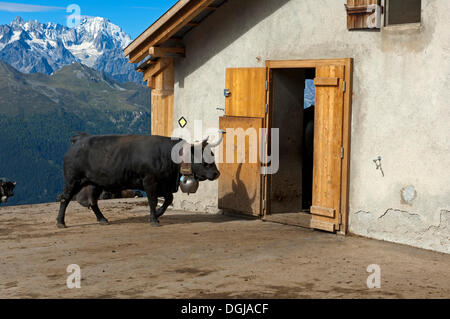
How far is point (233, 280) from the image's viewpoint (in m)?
7.57

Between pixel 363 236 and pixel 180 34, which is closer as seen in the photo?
→ pixel 363 236

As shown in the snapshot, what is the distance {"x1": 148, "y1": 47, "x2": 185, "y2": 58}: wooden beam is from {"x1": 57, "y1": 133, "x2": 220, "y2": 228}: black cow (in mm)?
2383

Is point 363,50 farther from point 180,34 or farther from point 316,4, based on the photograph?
point 180,34

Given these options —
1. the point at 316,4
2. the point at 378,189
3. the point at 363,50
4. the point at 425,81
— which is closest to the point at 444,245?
the point at 378,189

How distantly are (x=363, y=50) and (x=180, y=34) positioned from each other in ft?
14.8

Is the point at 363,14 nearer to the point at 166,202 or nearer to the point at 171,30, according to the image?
A: the point at 171,30

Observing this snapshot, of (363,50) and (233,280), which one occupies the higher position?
(363,50)

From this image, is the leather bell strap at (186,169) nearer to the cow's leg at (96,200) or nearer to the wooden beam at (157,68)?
the cow's leg at (96,200)

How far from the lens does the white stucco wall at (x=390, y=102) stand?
9.19 m

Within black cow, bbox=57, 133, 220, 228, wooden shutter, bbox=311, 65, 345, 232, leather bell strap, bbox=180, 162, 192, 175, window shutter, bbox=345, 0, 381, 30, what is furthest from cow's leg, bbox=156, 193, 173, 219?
window shutter, bbox=345, 0, 381, 30

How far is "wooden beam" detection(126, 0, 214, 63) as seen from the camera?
12.1 metres

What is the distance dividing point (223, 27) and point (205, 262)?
5.63m

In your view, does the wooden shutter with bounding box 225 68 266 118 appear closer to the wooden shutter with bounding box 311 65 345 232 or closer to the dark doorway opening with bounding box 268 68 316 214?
the dark doorway opening with bounding box 268 68 316 214
